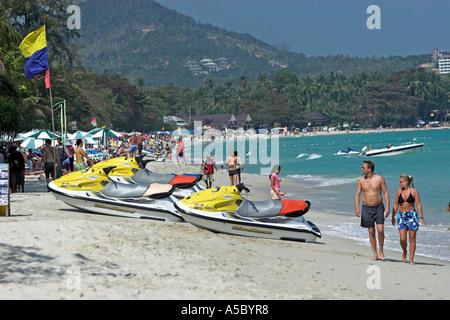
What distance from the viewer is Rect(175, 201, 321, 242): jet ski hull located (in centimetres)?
1154

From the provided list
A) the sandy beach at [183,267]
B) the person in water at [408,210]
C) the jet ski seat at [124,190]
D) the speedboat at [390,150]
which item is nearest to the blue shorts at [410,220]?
the person in water at [408,210]

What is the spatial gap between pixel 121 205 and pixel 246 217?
10.1 ft

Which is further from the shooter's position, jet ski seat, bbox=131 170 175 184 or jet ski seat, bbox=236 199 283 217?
jet ski seat, bbox=131 170 175 184

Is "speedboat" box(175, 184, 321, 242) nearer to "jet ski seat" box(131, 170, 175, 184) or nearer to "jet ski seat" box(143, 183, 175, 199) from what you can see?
"jet ski seat" box(143, 183, 175, 199)

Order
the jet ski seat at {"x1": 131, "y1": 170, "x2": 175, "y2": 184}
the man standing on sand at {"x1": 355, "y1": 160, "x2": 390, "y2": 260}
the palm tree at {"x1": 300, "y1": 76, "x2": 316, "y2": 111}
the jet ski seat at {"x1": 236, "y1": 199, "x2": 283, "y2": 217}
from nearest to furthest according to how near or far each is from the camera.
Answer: the man standing on sand at {"x1": 355, "y1": 160, "x2": 390, "y2": 260}, the jet ski seat at {"x1": 236, "y1": 199, "x2": 283, "y2": 217}, the jet ski seat at {"x1": 131, "y1": 170, "x2": 175, "y2": 184}, the palm tree at {"x1": 300, "y1": 76, "x2": 316, "y2": 111}

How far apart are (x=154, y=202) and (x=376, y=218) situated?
5220mm

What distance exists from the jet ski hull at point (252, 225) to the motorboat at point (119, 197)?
4.41ft

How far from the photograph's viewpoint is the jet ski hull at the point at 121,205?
12875 mm

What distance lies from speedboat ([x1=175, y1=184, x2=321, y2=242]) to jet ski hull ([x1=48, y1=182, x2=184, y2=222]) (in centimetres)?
116

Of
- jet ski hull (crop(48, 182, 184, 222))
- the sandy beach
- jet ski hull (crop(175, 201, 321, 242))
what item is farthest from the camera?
jet ski hull (crop(48, 182, 184, 222))

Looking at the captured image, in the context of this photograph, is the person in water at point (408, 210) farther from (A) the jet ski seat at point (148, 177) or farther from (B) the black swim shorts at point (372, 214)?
(A) the jet ski seat at point (148, 177)

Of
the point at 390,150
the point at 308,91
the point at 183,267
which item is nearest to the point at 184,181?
the point at 183,267

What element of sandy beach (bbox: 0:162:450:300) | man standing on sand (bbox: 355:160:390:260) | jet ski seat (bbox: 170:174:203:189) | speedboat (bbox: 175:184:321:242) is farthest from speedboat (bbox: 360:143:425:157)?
man standing on sand (bbox: 355:160:390:260)

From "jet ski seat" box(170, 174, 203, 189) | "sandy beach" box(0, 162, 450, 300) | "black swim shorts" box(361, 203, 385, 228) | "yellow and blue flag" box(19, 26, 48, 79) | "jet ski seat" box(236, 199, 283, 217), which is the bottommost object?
"sandy beach" box(0, 162, 450, 300)
